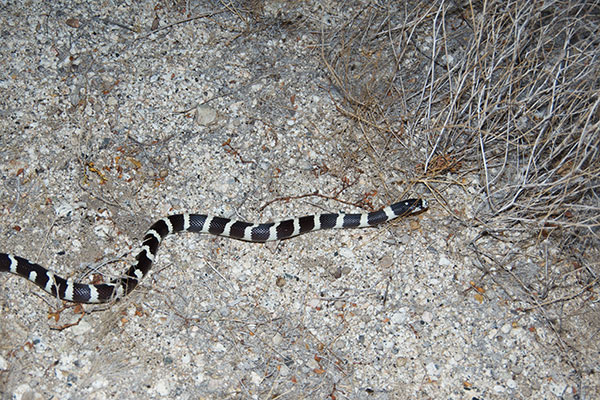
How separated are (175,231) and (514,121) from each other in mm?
3269

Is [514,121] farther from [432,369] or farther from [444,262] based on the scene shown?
[432,369]

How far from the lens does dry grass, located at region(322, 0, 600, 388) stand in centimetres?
443

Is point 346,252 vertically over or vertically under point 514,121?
under

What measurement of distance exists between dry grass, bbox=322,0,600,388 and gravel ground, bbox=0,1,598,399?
0.68 ft

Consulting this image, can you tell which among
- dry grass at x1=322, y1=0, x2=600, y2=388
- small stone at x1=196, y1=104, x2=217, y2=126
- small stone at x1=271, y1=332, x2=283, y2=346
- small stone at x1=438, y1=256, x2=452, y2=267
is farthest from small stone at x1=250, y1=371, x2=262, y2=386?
small stone at x1=196, y1=104, x2=217, y2=126

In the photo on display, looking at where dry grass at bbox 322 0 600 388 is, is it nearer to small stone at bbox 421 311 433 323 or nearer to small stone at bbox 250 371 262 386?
small stone at bbox 421 311 433 323

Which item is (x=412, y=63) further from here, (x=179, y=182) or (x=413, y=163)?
(x=179, y=182)

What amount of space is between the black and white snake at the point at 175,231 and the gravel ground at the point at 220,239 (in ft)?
0.36

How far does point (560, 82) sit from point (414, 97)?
146 centimetres

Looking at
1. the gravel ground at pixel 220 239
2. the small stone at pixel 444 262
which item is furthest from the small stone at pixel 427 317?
the small stone at pixel 444 262

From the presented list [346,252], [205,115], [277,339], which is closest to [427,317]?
[346,252]

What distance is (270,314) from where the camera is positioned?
4398mm

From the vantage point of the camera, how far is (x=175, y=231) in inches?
190

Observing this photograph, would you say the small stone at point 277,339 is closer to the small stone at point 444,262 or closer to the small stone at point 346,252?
the small stone at point 346,252
